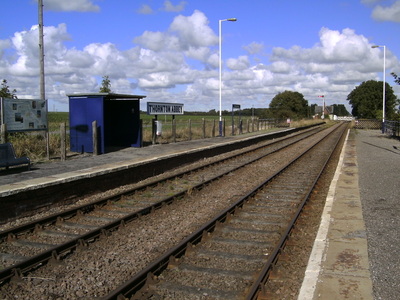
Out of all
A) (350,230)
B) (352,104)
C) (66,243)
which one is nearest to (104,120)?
(66,243)

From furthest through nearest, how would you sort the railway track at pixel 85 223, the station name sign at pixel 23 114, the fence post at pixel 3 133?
the station name sign at pixel 23 114, the fence post at pixel 3 133, the railway track at pixel 85 223

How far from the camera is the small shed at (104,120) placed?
15.5m

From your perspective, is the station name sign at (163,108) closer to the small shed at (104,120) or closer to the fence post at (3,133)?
the small shed at (104,120)

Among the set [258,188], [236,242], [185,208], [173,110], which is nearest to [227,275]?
[236,242]

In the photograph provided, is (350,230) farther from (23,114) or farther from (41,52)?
(41,52)

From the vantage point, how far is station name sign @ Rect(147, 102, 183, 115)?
19759 millimetres

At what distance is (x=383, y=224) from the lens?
743 cm

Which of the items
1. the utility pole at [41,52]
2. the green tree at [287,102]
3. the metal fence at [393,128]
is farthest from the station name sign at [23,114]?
the green tree at [287,102]

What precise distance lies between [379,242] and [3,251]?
5.49 metres

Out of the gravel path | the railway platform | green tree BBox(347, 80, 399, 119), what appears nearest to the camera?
the railway platform

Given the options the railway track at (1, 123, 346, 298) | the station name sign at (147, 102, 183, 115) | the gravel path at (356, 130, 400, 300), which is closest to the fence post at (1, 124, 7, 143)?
the railway track at (1, 123, 346, 298)

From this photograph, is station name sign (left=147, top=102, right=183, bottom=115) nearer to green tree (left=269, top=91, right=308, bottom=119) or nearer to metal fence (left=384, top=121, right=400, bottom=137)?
metal fence (left=384, top=121, right=400, bottom=137)

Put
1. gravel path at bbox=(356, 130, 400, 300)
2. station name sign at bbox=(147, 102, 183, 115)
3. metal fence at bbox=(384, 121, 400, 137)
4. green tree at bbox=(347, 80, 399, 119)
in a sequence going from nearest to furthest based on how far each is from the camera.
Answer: gravel path at bbox=(356, 130, 400, 300) < station name sign at bbox=(147, 102, 183, 115) < metal fence at bbox=(384, 121, 400, 137) < green tree at bbox=(347, 80, 399, 119)

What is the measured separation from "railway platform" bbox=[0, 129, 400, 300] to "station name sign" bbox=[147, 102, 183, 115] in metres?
6.24
